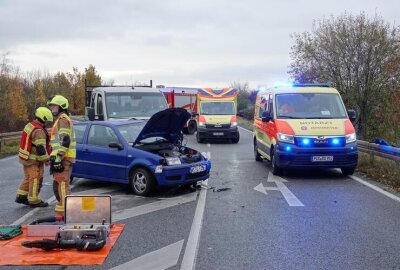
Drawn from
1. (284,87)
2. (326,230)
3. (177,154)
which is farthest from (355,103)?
(326,230)

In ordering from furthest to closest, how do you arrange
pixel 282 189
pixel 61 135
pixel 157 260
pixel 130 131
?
pixel 130 131 → pixel 282 189 → pixel 61 135 → pixel 157 260

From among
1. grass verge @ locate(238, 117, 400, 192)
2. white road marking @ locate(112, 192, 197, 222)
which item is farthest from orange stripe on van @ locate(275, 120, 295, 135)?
white road marking @ locate(112, 192, 197, 222)

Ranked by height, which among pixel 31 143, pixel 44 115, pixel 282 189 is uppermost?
pixel 44 115

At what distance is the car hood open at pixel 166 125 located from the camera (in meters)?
9.73

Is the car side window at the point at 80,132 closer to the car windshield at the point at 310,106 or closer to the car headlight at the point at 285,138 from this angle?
the car headlight at the point at 285,138

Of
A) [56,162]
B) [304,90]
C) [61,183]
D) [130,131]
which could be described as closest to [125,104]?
[130,131]

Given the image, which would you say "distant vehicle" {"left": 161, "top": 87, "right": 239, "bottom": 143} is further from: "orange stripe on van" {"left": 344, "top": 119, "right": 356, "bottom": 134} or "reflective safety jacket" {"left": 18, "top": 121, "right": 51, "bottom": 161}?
"reflective safety jacket" {"left": 18, "top": 121, "right": 51, "bottom": 161}

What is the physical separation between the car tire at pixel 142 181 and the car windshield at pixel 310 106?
4.50 meters

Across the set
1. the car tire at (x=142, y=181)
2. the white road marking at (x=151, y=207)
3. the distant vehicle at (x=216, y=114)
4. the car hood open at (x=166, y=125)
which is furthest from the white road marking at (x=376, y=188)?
the distant vehicle at (x=216, y=114)

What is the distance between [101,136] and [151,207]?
8.75ft

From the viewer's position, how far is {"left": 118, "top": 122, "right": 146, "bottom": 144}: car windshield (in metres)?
10.2

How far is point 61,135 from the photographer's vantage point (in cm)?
771

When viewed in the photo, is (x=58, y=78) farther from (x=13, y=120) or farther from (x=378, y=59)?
(x=378, y=59)

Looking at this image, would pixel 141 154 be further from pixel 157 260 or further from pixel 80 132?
pixel 157 260
